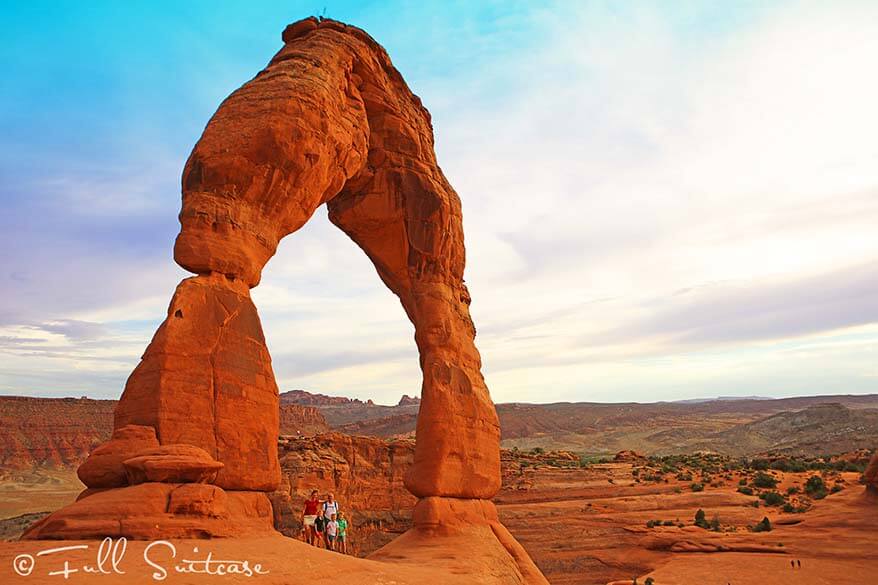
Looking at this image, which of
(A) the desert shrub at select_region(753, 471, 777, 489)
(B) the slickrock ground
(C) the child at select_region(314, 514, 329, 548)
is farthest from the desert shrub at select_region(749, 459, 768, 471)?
(C) the child at select_region(314, 514, 329, 548)

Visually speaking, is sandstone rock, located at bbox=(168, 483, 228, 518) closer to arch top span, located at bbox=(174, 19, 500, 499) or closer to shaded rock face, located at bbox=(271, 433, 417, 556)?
arch top span, located at bbox=(174, 19, 500, 499)

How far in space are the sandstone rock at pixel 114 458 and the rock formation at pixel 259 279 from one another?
238 mm

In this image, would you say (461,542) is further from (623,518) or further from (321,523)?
(623,518)

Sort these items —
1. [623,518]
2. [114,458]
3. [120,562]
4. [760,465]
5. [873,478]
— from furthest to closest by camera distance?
[760,465]
[623,518]
[873,478]
[114,458]
[120,562]

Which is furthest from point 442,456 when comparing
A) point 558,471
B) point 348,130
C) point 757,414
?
point 757,414

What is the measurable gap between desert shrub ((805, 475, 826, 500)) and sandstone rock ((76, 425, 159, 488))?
90.7 ft

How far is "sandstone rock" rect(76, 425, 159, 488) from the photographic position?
8688 millimetres

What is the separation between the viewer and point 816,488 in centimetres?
2855

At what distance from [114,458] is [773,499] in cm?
2717

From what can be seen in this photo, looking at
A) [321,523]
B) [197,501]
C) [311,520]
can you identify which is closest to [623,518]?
[321,523]

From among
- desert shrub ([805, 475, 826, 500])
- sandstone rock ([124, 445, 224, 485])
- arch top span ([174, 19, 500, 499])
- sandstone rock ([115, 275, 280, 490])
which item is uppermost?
arch top span ([174, 19, 500, 499])

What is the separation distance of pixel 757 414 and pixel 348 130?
11813 cm

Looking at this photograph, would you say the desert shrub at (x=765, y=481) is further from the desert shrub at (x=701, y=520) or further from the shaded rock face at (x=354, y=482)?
the shaded rock face at (x=354, y=482)

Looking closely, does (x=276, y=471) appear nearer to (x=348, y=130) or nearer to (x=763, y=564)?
(x=348, y=130)
